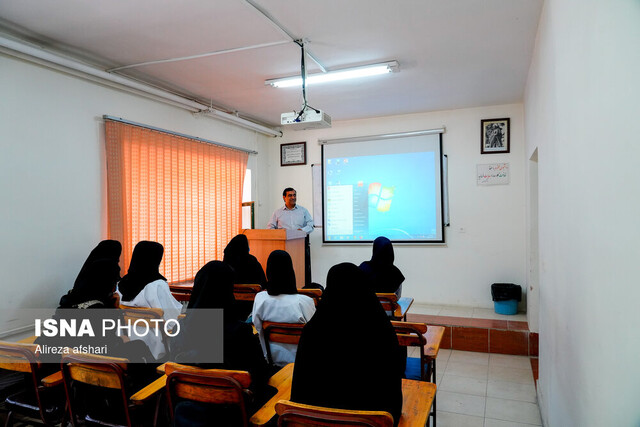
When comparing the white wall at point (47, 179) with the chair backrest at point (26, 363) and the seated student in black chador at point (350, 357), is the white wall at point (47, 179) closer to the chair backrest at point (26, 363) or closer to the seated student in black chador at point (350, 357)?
the chair backrest at point (26, 363)

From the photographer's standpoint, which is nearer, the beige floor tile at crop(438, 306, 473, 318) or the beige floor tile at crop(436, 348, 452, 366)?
the beige floor tile at crop(436, 348, 452, 366)

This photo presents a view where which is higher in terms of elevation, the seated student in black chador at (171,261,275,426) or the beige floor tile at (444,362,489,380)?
the seated student in black chador at (171,261,275,426)

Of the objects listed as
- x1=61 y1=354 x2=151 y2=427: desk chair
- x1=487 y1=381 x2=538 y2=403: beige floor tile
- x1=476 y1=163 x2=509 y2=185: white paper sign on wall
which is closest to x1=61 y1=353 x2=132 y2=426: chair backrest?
x1=61 y1=354 x2=151 y2=427: desk chair

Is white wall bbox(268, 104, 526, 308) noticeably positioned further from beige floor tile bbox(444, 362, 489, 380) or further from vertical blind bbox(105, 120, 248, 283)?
vertical blind bbox(105, 120, 248, 283)

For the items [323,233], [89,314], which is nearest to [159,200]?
[89,314]

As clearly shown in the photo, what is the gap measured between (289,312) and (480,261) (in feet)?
13.4

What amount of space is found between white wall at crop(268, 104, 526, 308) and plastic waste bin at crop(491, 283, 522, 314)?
329 millimetres

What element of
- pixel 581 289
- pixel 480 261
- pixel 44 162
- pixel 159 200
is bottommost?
pixel 480 261

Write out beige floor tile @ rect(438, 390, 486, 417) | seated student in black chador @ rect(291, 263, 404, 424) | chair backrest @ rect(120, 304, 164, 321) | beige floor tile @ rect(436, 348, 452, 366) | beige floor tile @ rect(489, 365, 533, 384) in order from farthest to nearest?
beige floor tile @ rect(436, 348, 452, 366) < beige floor tile @ rect(489, 365, 533, 384) < beige floor tile @ rect(438, 390, 486, 417) < chair backrest @ rect(120, 304, 164, 321) < seated student in black chador @ rect(291, 263, 404, 424)

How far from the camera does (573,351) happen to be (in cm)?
170

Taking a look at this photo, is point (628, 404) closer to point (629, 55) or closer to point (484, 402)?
point (629, 55)

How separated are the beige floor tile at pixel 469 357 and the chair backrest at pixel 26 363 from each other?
3.57 meters

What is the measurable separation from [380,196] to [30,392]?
4908 millimetres

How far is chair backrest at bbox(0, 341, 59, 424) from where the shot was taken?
2.00m
